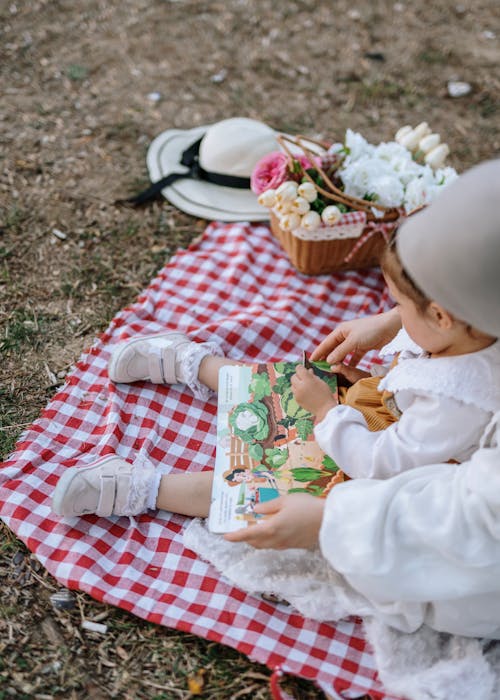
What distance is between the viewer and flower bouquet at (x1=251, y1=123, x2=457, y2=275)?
2295 millimetres

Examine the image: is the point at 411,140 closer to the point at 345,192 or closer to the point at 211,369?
the point at 345,192

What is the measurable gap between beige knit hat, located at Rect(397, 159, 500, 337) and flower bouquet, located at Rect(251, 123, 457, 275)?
1.12 m

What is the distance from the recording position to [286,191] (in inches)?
89.5

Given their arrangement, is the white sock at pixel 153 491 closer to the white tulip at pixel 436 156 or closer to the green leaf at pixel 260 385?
the green leaf at pixel 260 385

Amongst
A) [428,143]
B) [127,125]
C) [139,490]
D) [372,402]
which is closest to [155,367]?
[139,490]

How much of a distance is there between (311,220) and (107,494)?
3.61 feet

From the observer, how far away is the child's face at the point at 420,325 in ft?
4.65

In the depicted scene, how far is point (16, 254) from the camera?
253 centimetres

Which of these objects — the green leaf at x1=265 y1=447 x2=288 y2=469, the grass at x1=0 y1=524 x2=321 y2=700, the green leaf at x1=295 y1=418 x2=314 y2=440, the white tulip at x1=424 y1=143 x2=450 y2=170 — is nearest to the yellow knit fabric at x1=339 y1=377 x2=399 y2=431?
the green leaf at x1=295 y1=418 x2=314 y2=440

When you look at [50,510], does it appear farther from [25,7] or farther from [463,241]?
[25,7]

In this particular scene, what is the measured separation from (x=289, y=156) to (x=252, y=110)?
1072 mm

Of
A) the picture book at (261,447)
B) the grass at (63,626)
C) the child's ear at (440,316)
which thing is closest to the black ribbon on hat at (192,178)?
the grass at (63,626)

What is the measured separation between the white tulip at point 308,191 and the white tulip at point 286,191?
0.02 metres

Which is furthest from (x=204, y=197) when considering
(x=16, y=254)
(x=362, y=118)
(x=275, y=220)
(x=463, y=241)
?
(x=463, y=241)
